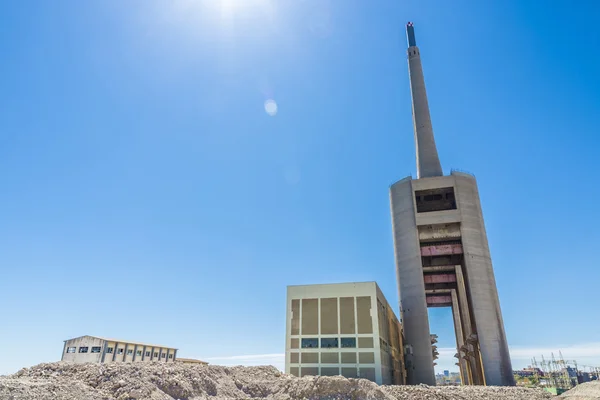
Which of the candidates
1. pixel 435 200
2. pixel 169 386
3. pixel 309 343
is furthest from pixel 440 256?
pixel 169 386

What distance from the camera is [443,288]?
211 ft

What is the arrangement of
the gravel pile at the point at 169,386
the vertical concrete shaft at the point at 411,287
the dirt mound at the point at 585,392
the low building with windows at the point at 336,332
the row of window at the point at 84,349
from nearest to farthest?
the gravel pile at the point at 169,386 → the dirt mound at the point at 585,392 → the low building with windows at the point at 336,332 → the vertical concrete shaft at the point at 411,287 → the row of window at the point at 84,349

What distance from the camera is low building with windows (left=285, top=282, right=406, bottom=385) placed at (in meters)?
34.5

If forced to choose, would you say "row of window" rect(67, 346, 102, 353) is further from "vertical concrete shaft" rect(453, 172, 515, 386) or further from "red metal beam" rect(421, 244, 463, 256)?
"vertical concrete shaft" rect(453, 172, 515, 386)

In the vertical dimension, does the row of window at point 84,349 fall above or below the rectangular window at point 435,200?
below

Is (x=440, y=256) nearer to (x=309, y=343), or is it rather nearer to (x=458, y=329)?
(x=458, y=329)

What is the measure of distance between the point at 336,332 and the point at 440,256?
85.2 feet

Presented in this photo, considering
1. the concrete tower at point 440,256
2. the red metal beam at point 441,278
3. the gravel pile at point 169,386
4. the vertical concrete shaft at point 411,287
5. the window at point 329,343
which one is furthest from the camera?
the red metal beam at point 441,278

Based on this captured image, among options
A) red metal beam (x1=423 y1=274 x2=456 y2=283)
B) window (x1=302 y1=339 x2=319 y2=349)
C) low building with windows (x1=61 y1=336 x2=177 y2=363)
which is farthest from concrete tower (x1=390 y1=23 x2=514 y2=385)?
low building with windows (x1=61 y1=336 x2=177 y2=363)

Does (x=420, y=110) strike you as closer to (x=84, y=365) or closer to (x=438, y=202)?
(x=438, y=202)

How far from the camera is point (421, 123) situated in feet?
195

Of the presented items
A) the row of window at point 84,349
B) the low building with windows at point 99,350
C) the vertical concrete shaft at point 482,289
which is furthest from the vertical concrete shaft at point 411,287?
Answer: the row of window at point 84,349

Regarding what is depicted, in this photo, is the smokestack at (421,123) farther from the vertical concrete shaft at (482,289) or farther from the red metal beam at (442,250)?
the red metal beam at (442,250)

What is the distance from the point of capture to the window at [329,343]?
3562cm
